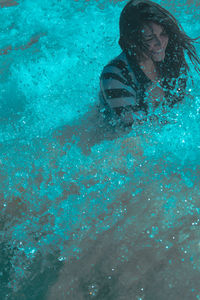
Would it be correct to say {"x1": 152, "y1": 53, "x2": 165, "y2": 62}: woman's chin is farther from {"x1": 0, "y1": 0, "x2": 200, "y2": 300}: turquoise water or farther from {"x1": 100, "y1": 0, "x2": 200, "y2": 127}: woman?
{"x1": 0, "y1": 0, "x2": 200, "y2": 300}: turquoise water

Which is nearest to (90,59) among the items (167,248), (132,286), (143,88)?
(143,88)

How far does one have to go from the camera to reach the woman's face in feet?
3.83

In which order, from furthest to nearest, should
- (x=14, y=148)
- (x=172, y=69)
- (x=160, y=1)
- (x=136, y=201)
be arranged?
(x=160, y=1)
(x=14, y=148)
(x=136, y=201)
(x=172, y=69)

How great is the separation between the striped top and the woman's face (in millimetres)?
95

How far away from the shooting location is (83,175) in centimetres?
166

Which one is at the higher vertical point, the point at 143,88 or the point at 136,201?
the point at 143,88

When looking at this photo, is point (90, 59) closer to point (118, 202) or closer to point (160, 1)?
point (160, 1)

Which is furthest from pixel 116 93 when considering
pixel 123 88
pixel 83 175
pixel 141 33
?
pixel 83 175

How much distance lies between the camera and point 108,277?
1.41 metres

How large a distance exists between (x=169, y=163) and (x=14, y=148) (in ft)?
3.26

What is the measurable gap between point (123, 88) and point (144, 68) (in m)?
0.14

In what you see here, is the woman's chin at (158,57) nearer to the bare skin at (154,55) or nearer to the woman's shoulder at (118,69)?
the bare skin at (154,55)

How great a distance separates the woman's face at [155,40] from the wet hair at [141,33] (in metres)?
0.01

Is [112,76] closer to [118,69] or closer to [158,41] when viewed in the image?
[118,69]
